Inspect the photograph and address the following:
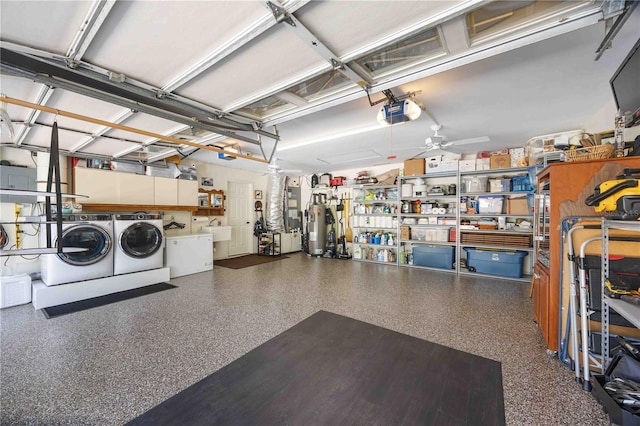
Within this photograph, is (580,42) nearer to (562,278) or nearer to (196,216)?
(562,278)

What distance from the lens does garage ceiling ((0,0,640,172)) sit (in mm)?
1272

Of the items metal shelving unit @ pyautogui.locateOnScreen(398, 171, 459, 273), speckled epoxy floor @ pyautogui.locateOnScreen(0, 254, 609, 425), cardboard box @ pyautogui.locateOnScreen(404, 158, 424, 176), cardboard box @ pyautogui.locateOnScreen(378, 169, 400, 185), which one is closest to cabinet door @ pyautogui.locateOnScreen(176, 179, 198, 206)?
speckled epoxy floor @ pyautogui.locateOnScreen(0, 254, 609, 425)

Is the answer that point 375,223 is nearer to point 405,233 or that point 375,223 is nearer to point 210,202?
point 405,233

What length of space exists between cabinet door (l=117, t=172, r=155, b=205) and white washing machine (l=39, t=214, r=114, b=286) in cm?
66

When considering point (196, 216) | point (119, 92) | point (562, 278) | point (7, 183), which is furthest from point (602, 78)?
point (7, 183)

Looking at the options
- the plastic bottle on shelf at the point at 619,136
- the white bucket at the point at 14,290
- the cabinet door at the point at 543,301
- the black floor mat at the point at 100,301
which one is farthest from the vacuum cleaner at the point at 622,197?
the white bucket at the point at 14,290

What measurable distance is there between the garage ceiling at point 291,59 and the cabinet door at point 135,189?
1.30 meters

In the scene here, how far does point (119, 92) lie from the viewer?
190cm

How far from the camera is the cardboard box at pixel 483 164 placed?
4844 mm

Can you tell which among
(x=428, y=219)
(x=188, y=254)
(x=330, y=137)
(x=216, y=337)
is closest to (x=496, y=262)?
→ (x=428, y=219)

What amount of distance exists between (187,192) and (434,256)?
5.64 meters

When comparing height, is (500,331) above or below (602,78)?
below

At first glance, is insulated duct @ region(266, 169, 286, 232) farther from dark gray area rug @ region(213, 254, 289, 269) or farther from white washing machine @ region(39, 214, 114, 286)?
white washing machine @ region(39, 214, 114, 286)

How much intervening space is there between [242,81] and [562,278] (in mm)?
3057
